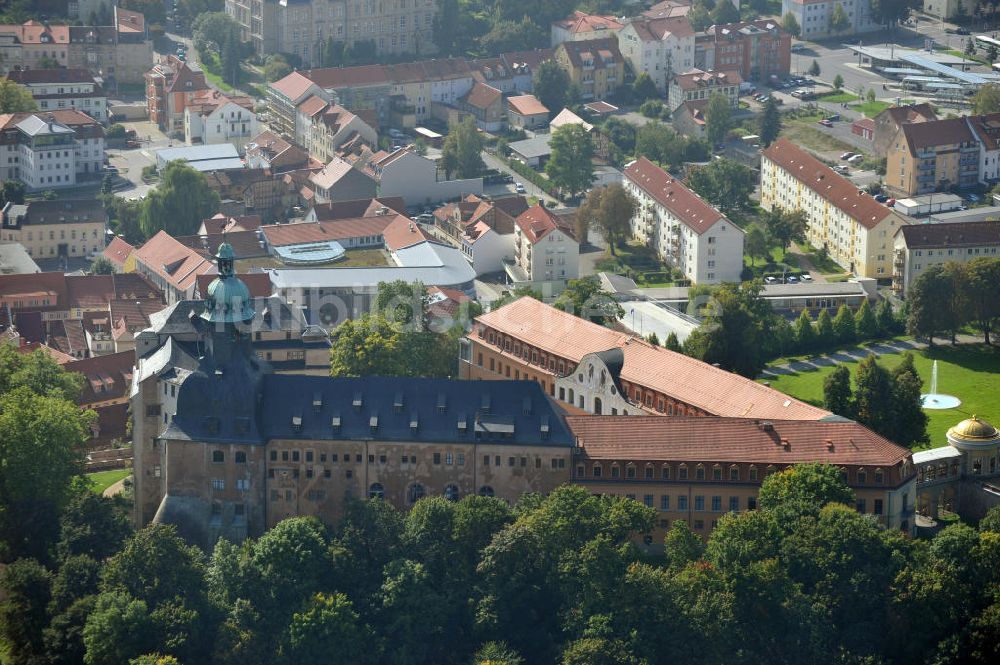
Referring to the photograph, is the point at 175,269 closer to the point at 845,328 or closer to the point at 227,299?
the point at 845,328

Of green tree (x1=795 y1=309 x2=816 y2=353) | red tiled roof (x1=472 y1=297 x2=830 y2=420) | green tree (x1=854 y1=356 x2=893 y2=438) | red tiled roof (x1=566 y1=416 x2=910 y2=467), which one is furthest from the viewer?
green tree (x1=795 y1=309 x2=816 y2=353)

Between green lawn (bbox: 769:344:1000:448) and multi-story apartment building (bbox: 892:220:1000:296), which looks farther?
multi-story apartment building (bbox: 892:220:1000:296)

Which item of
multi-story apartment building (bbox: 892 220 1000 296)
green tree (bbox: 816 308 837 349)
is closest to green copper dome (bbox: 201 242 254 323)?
green tree (bbox: 816 308 837 349)

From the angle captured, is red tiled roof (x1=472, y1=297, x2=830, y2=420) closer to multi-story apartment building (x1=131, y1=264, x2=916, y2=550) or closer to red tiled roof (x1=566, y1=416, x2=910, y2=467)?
red tiled roof (x1=566, y1=416, x2=910, y2=467)

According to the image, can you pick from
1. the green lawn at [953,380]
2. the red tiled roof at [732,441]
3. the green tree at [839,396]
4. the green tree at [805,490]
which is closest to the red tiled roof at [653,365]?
the red tiled roof at [732,441]

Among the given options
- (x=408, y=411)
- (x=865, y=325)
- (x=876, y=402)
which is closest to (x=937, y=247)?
(x=865, y=325)

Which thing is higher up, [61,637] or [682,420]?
[682,420]

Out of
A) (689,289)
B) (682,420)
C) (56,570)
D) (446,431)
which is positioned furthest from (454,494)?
(689,289)

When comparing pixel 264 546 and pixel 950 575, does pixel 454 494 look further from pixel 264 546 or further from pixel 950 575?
pixel 950 575
